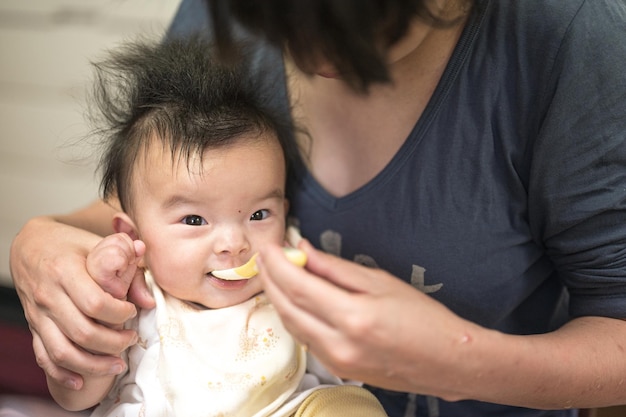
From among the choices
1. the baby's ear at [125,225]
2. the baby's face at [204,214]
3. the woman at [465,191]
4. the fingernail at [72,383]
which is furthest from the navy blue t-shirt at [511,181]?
the fingernail at [72,383]

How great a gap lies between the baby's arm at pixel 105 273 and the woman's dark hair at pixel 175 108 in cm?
12

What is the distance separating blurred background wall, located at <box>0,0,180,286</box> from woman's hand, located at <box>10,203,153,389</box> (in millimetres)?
939

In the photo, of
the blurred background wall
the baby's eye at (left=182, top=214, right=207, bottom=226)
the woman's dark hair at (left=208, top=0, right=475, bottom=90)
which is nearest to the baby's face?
the baby's eye at (left=182, top=214, right=207, bottom=226)

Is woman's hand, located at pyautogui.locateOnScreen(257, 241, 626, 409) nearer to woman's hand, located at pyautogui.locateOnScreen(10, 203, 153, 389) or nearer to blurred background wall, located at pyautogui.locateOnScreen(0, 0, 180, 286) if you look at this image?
woman's hand, located at pyautogui.locateOnScreen(10, 203, 153, 389)

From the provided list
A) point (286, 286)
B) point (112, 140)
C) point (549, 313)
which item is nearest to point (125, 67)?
point (112, 140)

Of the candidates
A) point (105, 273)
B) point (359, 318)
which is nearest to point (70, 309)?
point (105, 273)

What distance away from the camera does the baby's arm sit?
0.84m

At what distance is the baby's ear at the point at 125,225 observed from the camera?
96 centimetres

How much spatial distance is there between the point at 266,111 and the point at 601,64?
42 cm

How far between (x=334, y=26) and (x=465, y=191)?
350 millimetres

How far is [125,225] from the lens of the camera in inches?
38.1

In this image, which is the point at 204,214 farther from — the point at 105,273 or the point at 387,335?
the point at 387,335

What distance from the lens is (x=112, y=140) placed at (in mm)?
1005

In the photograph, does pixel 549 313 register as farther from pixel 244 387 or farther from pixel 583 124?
pixel 244 387
